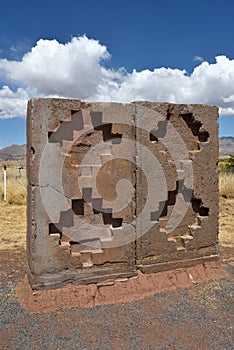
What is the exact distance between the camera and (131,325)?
3.64 m

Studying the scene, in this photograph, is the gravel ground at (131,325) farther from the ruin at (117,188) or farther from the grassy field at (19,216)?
the grassy field at (19,216)

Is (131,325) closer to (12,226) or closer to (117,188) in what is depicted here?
(117,188)

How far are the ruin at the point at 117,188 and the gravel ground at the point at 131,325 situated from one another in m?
0.48

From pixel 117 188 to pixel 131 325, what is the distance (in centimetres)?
167

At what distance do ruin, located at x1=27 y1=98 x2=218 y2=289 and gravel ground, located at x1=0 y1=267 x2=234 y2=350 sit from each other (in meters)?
0.48

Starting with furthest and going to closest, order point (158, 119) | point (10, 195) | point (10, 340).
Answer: point (10, 195) → point (158, 119) → point (10, 340)

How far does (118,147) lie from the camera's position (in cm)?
445

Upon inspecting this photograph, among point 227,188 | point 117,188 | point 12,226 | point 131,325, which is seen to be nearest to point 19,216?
point 12,226

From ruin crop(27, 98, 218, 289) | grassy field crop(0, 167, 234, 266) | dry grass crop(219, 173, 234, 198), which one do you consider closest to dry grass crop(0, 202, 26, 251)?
grassy field crop(0, 167, 234, 266)

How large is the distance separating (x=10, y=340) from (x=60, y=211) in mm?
1510

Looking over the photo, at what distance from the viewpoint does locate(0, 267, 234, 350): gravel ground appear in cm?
331

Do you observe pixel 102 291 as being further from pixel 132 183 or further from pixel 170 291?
pixel 132 183

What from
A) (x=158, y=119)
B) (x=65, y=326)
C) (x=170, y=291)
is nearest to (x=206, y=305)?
(x=170, y=291)

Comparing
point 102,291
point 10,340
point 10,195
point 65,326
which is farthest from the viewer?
point 10,195
